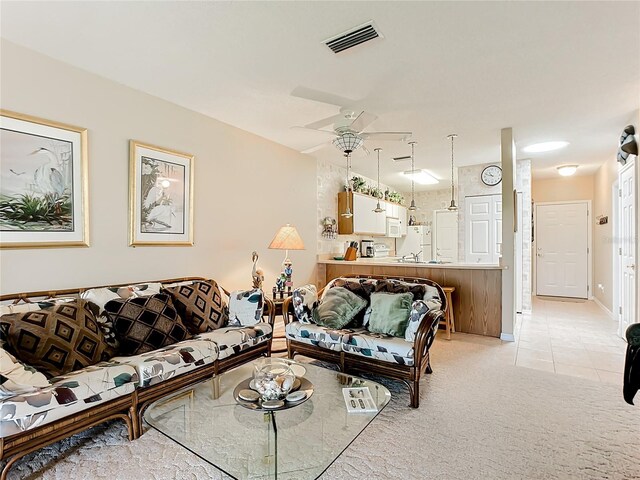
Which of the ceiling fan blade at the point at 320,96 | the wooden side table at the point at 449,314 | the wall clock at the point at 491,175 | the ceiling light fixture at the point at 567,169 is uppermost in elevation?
the ceiling fan blade at the point at 320,96

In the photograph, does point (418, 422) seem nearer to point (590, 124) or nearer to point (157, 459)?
point (157, 459)

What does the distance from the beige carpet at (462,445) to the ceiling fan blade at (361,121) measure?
238cm

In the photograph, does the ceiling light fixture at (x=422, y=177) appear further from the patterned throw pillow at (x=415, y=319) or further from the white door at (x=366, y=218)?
the patterned throw pillow at (x=415, y=319)

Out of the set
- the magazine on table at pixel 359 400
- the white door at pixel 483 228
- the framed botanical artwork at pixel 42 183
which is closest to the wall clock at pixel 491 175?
the white door at pixel 483 228

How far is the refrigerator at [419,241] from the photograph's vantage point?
26.0 ft

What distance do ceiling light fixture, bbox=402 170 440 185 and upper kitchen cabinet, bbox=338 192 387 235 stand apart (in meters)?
0.87

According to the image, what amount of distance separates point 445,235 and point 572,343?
12.8 feet

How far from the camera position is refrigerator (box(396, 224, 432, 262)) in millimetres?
7934

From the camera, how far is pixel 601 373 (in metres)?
3.14

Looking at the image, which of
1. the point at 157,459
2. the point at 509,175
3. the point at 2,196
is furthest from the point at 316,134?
the point at 157,459

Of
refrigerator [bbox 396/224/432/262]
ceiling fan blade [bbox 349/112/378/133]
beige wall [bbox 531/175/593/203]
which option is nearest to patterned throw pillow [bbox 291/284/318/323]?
ceiling fan blade [bbox 349/112/378/133]

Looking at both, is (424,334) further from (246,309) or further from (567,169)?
(567,169)

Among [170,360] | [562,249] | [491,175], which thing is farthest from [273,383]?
[562,249]

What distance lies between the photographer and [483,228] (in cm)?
596
